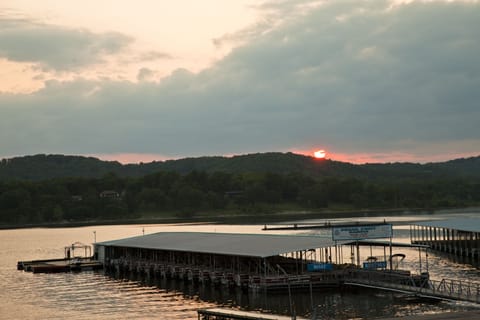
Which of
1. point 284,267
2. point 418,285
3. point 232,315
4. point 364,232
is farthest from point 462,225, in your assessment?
point 232,315

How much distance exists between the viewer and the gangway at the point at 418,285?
56.6 meters

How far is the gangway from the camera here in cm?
5659

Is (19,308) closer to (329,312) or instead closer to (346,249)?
(329,312)

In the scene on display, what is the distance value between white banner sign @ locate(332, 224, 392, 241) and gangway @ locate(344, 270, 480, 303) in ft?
10.3

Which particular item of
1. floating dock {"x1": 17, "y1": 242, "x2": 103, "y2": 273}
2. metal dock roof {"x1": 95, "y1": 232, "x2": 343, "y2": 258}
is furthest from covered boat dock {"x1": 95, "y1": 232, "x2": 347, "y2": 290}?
floating dock {"x1": 17, "y1": 242, "x2": 103, "y2": 273}

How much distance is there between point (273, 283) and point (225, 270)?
9.69 m

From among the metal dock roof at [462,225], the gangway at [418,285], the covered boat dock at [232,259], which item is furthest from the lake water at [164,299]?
the metal dock roof at [462,225]

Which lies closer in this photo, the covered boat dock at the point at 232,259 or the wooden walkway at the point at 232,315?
the wooden walkway at the point at 232,315

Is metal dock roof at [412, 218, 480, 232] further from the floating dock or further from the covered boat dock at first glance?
the floating dock

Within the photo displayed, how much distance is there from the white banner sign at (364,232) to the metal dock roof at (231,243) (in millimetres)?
1220

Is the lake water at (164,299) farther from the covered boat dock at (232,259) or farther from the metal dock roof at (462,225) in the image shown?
the metal dock roof at (462,225)

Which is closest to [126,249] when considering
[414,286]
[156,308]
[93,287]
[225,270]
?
[93,287]

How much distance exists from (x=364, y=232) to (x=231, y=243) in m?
15.5

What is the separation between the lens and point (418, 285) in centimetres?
6419
